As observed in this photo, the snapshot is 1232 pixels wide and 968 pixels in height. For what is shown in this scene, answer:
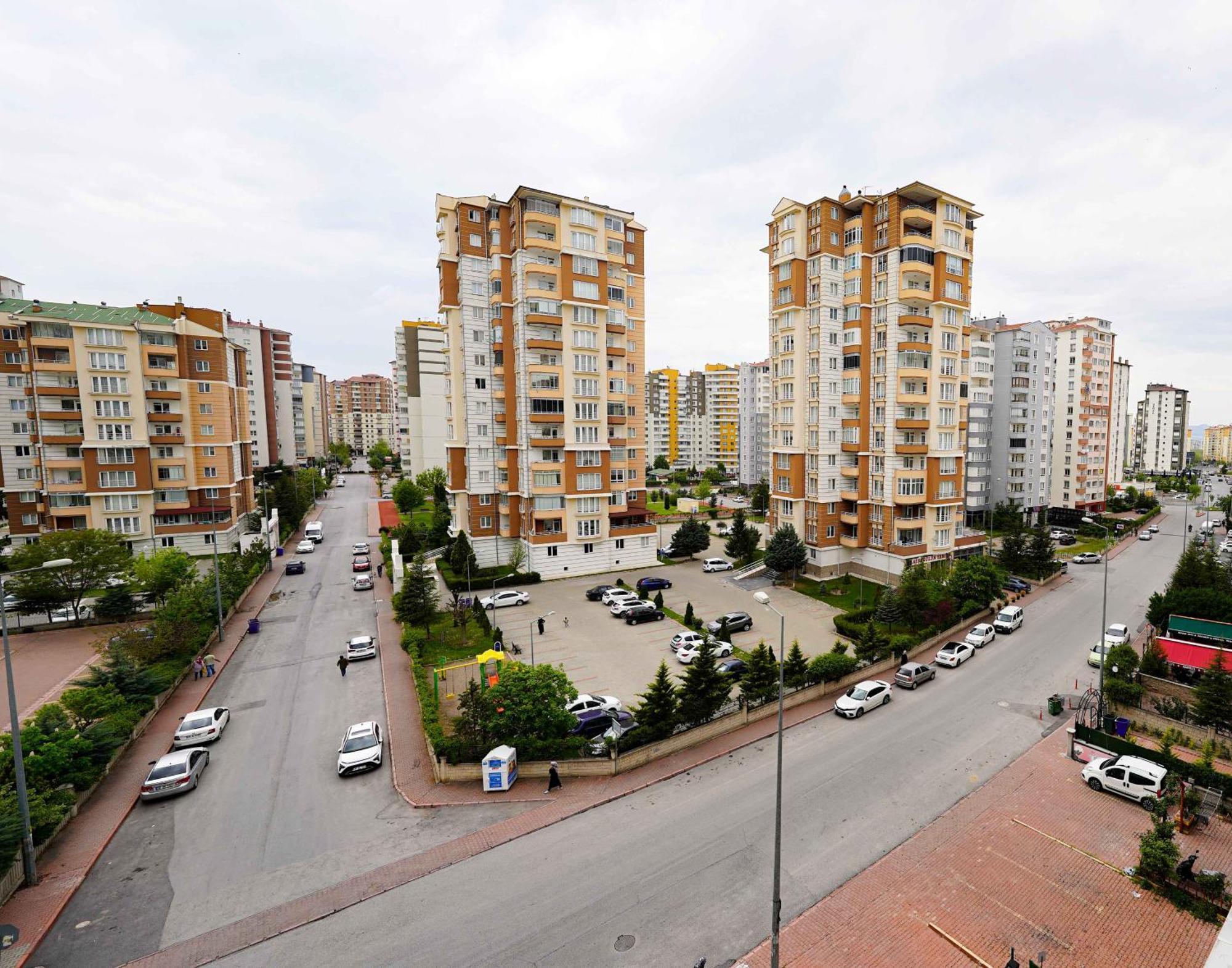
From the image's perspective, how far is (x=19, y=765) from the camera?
1609 cm

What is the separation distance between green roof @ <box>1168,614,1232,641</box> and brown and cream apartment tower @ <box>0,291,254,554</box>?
72435 mm

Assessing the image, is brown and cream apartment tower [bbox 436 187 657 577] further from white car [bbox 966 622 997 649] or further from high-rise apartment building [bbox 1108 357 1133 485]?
high-rise apartment building [bbox 1108 357 1133 485]

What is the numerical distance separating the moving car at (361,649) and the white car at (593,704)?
14750 millimetres

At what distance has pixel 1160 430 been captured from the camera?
149125 millimetres

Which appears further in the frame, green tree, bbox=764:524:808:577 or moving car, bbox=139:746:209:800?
green tree, bbox=764:524:808:577

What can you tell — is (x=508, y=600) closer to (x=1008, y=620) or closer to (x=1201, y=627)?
(x=1008, y=620)

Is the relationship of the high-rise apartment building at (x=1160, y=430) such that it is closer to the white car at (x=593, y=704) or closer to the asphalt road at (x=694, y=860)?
the asphalt road at (x=694, y=860)

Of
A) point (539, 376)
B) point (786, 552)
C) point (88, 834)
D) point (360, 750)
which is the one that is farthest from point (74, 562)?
point (786, 552)

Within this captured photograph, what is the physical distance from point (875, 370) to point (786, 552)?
53.3 feet

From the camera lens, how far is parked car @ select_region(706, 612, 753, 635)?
3787 cm

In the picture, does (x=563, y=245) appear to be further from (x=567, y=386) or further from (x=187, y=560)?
(x=187, y=560)

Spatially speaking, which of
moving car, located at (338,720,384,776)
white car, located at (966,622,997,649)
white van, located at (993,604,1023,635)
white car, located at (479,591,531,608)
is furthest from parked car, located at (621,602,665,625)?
white van, located at (993,604,1023,635)

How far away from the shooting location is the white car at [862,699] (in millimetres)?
26594

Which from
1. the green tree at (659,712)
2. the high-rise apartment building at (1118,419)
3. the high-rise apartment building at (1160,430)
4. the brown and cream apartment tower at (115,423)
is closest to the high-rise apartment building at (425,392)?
the brown and cream apartment tower at (115,423)
